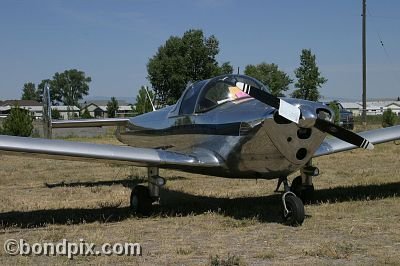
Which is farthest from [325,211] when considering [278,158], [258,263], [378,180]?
[378,180]

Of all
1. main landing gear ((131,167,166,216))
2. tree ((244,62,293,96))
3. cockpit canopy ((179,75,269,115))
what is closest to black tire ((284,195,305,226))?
cockpit canopy ((179,75,269,115))

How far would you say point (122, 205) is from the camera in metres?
9.53

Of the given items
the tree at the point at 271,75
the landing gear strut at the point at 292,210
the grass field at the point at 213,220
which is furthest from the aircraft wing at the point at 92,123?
the tree at the point at 271,75

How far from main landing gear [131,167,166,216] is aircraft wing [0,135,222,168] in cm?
36

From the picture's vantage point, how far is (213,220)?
7.70 m

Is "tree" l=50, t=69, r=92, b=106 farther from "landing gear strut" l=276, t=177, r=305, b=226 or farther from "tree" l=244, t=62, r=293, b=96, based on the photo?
"landing gear strut" l=276, t=177, r=305, b=226

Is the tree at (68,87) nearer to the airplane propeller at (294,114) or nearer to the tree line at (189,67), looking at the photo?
the tree line at (189,67)

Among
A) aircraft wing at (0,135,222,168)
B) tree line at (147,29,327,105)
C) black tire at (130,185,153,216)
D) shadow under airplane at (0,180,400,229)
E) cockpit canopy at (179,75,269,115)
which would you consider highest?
tree line at (147,29,327,105)

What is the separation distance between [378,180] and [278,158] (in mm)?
5310

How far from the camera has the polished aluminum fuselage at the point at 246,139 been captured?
694 centimetres

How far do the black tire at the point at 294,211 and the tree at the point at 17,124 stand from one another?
2367cm

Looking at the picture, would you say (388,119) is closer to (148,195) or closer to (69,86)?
(148,195)

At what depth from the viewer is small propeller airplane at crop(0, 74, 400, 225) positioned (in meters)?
6.88

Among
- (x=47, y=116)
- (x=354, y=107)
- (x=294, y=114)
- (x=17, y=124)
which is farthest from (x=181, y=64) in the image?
(x=354, y=107)
